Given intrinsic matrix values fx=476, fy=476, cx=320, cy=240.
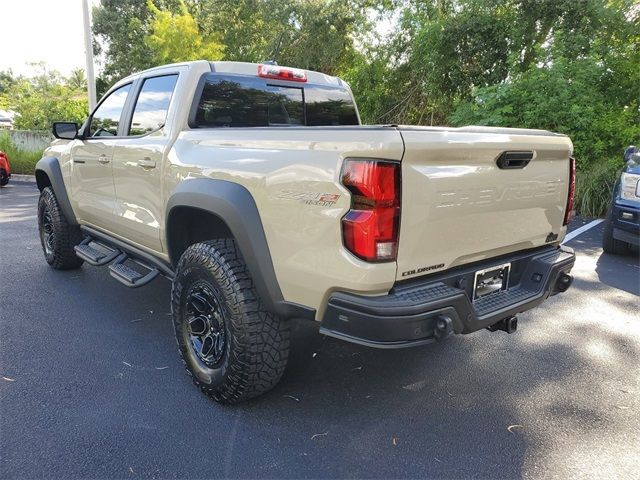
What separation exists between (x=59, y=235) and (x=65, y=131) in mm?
1118

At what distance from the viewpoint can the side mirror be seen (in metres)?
4.15

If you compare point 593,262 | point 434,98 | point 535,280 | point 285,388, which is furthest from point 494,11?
point 285,388

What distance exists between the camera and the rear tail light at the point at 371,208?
1928 mm

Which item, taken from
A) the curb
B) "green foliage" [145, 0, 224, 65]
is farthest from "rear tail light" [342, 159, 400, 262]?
"green foliage" [145, 0, 224, 65]

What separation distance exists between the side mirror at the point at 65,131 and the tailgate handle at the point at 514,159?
358 centimetres

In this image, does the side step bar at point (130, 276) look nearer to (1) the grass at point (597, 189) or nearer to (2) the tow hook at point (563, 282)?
(2) the tow hook at point (563, 282)

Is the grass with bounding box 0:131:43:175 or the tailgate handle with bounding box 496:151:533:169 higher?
the tailgate handle with bounding box 496:151:533:169

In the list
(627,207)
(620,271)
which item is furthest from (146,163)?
(627,207)

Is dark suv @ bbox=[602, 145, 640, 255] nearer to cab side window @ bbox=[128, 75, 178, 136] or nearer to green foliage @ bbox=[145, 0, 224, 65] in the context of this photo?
cab side window @ bbox=[128, 75, 178, 136]

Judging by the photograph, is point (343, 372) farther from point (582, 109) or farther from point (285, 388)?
point (582, 109)

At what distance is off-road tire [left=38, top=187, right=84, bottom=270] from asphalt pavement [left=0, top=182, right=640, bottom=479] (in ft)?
2.94

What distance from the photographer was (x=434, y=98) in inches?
477

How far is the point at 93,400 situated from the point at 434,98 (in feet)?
37.0

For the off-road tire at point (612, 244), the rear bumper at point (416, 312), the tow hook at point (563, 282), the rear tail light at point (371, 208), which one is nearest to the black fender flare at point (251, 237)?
the rear bumper at point (416, 312)
